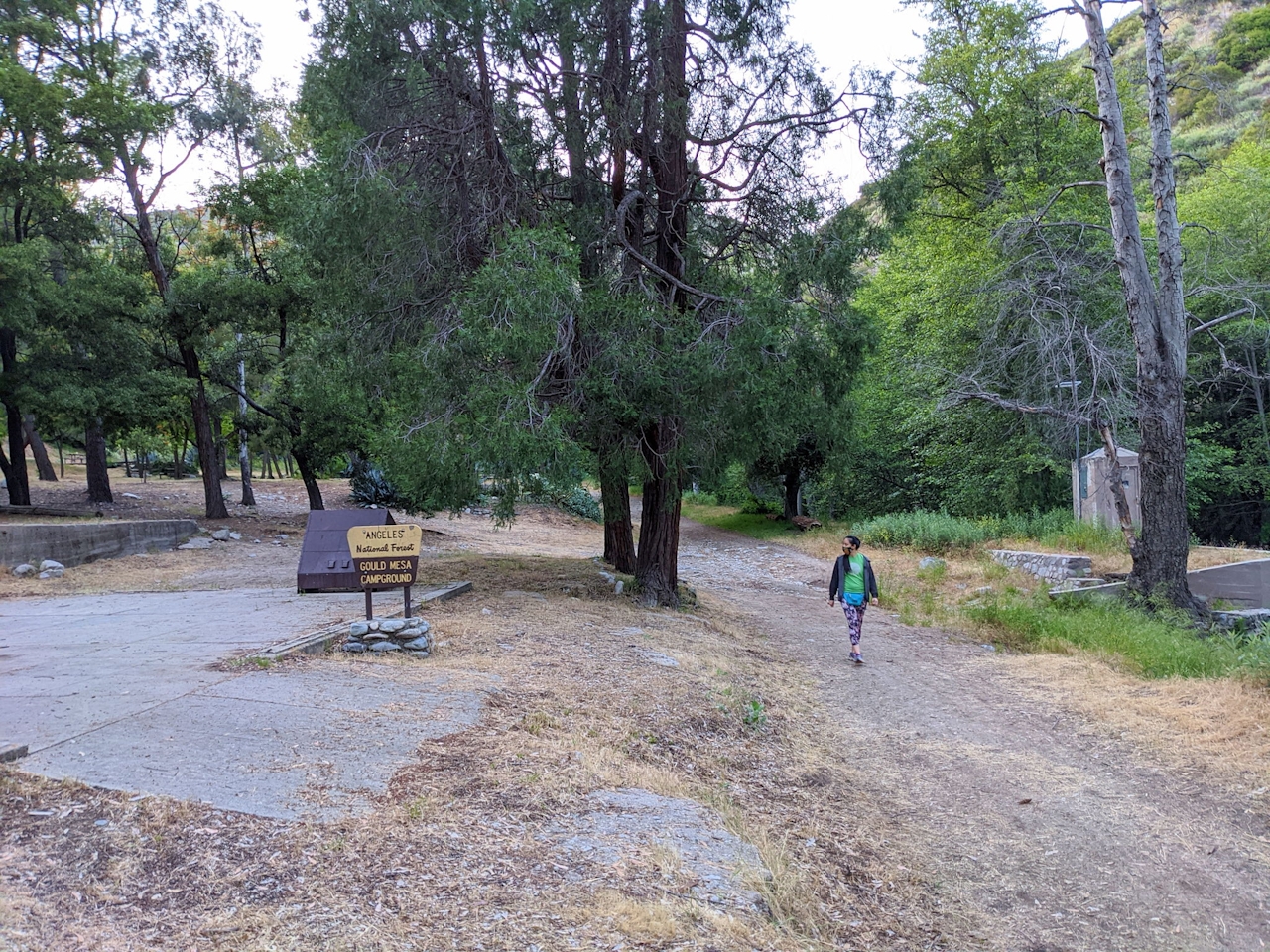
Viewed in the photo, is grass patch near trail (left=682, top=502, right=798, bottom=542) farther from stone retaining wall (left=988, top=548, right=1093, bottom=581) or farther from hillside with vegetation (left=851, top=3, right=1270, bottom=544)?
stone retaining wall (left=988, top=548, right=1093, bottom=581)

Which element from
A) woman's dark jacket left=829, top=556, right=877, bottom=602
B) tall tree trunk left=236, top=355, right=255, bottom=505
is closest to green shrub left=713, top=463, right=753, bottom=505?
tall tree trunk left=236, top=355, right=255, bottom=505

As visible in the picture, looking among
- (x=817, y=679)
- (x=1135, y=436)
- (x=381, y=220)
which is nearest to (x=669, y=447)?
(x=817, y=679)

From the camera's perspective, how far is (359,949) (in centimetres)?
321

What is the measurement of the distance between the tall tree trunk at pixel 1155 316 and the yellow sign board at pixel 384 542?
11.0 metres

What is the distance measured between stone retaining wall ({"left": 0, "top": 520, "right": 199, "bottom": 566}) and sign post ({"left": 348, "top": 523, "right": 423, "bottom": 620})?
9405 millimetres

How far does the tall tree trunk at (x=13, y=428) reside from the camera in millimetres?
18609

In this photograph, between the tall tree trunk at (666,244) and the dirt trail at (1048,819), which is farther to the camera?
the tall tree trunk at (666,244)

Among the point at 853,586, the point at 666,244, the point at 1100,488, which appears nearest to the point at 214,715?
the point at 853,586

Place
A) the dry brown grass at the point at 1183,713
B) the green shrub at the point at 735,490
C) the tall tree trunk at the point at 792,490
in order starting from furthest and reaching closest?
the green shrub at the point at 735,490 → the tall tree trunk at the point at 792,490 → the dry brown grass at the point at 1183,713

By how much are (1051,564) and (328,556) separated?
12.9 m

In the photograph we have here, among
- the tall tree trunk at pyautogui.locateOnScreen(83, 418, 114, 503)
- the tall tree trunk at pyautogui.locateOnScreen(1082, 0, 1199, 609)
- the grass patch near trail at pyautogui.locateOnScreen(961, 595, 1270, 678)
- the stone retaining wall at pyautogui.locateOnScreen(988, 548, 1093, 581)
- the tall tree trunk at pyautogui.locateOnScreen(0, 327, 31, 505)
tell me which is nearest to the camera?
the grass patch near trail at pyautogui.locateOnScreen(961, 595, 1270, 678)

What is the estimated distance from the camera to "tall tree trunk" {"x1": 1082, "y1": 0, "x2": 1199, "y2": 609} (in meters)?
12.9

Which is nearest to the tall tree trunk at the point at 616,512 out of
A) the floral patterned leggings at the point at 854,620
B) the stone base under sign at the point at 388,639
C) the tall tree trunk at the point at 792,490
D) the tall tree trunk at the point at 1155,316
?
the floral patterned leggings at the point at 854,620

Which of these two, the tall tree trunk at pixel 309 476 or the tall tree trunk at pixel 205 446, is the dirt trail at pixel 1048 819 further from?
the tall tree trunk at pixel 205 446
